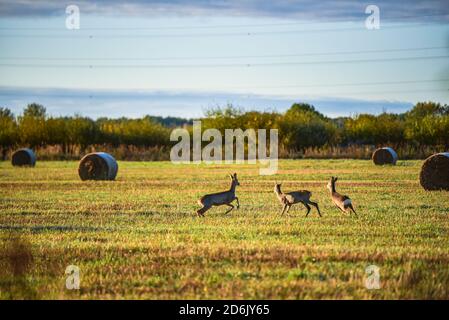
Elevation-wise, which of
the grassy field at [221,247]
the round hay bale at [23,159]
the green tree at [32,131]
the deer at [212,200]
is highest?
the green tree at [32,131]

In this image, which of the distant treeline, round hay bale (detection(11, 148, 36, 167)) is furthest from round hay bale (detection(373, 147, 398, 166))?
round hay bale (detection(11, 148, 36, 167))

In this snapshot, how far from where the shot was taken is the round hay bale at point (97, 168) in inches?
1305

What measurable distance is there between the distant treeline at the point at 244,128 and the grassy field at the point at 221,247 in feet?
117

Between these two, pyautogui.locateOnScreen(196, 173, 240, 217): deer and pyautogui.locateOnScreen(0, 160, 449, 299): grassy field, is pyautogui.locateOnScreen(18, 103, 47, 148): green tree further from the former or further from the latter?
pyautogui.locateOnScreen(196, 173, 240, 217): deer

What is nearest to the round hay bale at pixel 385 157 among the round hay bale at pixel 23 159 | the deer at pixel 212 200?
the round hay bale at pixel 23 159

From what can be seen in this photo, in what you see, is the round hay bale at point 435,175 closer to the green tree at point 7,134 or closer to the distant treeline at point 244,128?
the distant treeline at point 244,128

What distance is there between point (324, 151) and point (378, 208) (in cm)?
3560

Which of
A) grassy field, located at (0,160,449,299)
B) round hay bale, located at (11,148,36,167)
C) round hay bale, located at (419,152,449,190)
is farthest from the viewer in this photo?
round hay bale, located at (11,148,36,167)

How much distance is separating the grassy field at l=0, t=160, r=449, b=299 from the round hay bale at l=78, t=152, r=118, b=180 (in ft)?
30.6

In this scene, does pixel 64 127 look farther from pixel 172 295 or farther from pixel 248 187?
pixel 172 295

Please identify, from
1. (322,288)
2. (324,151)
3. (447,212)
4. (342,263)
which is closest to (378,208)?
(447,212)

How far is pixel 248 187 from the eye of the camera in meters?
27.7

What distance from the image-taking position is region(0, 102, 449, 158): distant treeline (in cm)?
5888

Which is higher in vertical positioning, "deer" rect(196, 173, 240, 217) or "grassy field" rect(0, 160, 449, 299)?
"deer" rect(196, 173, 240, 217)
